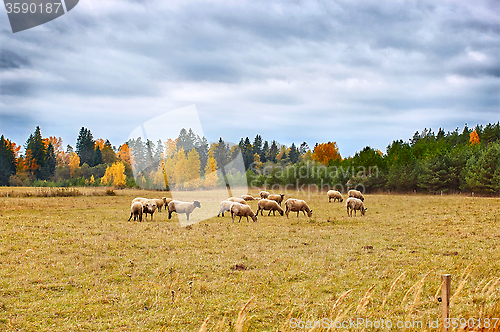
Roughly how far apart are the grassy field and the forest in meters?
9.65

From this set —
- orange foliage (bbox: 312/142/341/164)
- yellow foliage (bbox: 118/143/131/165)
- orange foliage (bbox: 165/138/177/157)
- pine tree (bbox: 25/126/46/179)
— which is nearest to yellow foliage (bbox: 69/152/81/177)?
pine tree (bbox: 25/126/46/179)

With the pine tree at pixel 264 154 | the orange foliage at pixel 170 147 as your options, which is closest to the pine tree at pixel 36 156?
the orange foliage at pixel 170 147

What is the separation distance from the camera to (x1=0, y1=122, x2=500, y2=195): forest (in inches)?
2499

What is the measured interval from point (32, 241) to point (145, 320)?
11182mm

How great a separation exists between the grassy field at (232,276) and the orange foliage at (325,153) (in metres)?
92.2

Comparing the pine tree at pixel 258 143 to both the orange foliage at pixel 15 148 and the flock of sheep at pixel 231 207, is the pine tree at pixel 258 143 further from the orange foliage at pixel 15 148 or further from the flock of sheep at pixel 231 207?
the flock of sheep at pixel 231 207

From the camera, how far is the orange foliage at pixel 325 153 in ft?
368

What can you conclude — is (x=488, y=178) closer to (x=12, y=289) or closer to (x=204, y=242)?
(x=204, y=242)

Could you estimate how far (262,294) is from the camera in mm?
9070

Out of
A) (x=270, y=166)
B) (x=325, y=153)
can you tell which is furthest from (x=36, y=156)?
(x=325, y=153)

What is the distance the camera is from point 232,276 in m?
10.9

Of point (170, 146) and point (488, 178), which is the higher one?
point (170, 146)

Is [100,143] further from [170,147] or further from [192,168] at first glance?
[192,168]

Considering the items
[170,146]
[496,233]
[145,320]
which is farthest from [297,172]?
[145,320]
